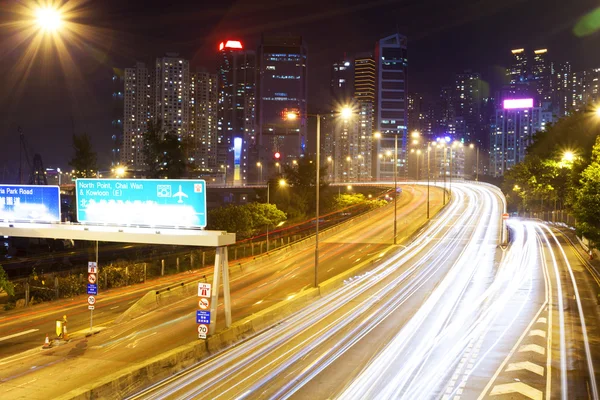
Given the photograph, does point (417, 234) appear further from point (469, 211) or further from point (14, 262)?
point (14, 262)

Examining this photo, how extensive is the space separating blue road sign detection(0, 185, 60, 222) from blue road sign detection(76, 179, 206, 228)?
1.51 metres

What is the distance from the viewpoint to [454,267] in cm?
4256

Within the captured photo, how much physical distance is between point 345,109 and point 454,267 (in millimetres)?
15497

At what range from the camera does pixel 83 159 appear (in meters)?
87.8

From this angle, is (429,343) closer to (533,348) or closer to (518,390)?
(533,348)

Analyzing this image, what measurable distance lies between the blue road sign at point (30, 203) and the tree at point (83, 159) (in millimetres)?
65820

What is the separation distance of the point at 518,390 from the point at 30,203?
19402mm

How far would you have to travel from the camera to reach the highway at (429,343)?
656 inches

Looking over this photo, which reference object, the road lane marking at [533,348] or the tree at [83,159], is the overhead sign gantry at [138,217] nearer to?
the road lane marking at [533,348]

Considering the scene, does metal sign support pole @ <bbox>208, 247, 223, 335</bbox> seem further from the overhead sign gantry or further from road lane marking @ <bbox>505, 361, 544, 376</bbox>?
road lane marking @ <bbox>505, 361, 544, 376</bbox>

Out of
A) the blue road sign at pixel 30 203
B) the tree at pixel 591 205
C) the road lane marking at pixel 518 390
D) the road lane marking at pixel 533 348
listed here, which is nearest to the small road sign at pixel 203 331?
the blue road sign at pixel 30 203

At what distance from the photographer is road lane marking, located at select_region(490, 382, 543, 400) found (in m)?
16.0

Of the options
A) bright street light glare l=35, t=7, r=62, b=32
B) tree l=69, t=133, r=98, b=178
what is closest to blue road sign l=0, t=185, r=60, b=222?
bright street light glare l=35, t=7, r=62, b=32

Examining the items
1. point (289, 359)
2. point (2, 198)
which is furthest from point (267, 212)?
point (289, 359)
